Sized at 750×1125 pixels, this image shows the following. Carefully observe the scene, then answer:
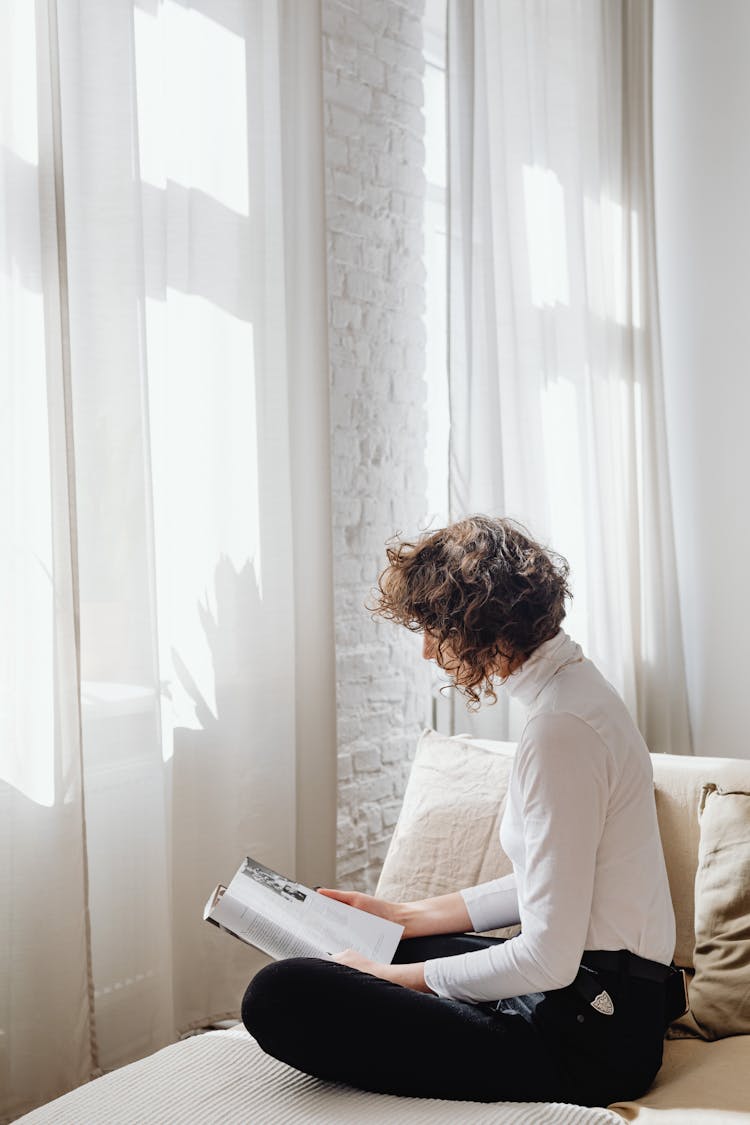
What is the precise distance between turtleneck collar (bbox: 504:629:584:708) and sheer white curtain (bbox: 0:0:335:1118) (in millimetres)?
906

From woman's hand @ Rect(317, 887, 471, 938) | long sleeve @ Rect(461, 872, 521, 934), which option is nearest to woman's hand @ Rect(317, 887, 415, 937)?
woman's hand @ Rect(317, 887, 471, 938)

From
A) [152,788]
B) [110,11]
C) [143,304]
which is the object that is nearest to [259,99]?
[110,11]

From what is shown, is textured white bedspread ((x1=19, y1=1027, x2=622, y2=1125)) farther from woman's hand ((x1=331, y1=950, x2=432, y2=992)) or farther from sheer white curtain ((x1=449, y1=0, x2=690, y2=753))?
sheer white curtain ((x1=449, y1=0, x2=690, y2=753))

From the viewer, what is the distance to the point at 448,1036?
137 centimetres

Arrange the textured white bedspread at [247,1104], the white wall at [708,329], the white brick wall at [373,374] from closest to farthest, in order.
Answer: the textured white bedspread at [247,1104] < the white brick wall at [373,374] < the white wall at [708,329]

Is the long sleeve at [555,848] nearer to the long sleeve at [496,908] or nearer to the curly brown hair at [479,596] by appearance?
the curly brown hair at [479,596]

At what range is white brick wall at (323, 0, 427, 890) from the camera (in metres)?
2.80

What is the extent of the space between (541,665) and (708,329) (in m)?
2.77

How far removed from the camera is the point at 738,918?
1669 mm

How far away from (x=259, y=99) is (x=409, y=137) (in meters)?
0.77

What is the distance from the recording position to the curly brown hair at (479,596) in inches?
57.4

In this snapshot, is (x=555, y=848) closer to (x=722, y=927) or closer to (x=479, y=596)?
(x=479, y=596)

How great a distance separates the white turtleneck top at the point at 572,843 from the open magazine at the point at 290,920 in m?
0.18

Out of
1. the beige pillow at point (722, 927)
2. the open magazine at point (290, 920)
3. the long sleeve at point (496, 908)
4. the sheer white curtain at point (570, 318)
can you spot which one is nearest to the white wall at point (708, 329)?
the sheer white curtain at point (570, 318)
